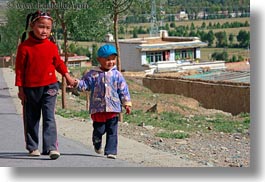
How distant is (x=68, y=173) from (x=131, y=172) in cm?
56

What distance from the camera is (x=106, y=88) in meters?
6.36

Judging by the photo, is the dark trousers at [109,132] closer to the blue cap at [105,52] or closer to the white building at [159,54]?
the blue cap at [105,52]

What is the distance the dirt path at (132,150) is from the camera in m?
6.43

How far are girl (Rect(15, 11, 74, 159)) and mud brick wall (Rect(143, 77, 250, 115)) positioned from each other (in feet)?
31.0

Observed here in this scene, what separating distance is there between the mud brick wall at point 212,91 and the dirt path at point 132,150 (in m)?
7.43

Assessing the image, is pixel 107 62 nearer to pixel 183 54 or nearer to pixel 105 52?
pixel 105 52

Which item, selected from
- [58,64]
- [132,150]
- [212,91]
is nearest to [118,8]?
[132,150]

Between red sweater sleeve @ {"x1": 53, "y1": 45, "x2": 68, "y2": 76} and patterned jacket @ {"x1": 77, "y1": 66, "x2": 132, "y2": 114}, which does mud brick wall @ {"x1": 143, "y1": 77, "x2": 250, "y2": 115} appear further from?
red sweater sleeve @ {"x1": 53, "y1": 45, "x2": 68, "y2": 76}

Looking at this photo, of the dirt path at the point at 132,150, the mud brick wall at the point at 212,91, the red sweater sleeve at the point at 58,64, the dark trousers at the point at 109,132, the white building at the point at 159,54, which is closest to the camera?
the red sweater sleeve at the point at 58,64

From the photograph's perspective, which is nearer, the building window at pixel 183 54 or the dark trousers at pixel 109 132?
the dark trousers at pixel 109 132

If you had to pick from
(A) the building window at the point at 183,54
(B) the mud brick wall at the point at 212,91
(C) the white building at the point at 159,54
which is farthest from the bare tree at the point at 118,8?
(A) the building window at the point at 183,54

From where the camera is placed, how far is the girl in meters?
6.10

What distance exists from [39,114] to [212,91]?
1263cm

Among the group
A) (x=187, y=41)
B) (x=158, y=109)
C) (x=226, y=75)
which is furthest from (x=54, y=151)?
(x=226, y=75)
